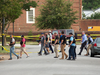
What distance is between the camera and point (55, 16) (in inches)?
1629

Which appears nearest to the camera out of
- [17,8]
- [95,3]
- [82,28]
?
[17,8]

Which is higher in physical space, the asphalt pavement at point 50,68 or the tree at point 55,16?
the tree at point 55,16

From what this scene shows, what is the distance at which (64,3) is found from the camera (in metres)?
42.3

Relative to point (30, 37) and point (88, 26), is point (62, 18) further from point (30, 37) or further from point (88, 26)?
point (88, 26)

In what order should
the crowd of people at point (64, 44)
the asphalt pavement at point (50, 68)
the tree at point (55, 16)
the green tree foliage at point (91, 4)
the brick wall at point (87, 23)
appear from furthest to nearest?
the green tree foliage at point (91, 4) → the brick wall at point (87, 23) → the tree at point (55, 16) → the crowd of people at point (64, 44) → the asphalt pavement at point (50, 68)

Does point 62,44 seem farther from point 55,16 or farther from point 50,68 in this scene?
point 55,16

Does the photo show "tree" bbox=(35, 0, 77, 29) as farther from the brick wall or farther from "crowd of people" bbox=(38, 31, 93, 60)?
"crowd of people" bbox=(38, 31, 93, 60)

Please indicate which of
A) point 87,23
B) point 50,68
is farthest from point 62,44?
point 87,23

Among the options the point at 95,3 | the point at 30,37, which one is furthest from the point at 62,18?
the point at 95,3

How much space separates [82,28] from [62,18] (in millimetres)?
14576

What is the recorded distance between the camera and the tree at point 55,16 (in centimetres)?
4138

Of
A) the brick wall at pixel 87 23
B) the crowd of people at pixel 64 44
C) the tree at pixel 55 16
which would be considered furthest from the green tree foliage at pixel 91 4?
the crowd of people at pixel 64 44

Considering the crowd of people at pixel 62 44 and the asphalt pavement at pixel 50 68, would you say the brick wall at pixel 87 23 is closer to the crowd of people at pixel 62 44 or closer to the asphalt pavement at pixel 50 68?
the crowd of people at pixel 62 44

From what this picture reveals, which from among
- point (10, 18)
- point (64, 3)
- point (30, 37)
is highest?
point (64, 3)
